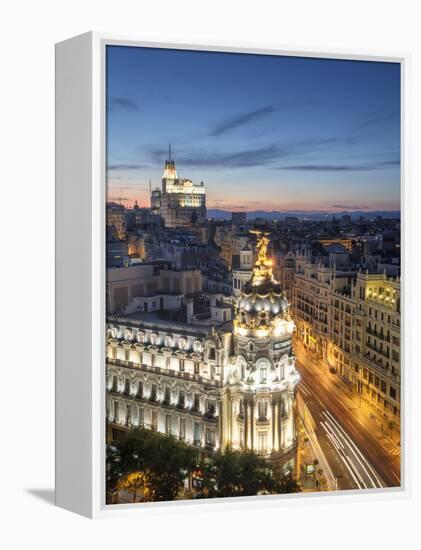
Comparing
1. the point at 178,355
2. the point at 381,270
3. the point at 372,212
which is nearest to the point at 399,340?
the point at 381,270

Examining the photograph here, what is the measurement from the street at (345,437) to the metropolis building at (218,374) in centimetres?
17

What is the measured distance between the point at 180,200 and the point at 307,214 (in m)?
0.95

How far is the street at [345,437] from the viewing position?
6.64 metres

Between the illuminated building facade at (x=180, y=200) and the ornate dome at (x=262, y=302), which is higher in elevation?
the illuminated building facade at (x=180, y=200)

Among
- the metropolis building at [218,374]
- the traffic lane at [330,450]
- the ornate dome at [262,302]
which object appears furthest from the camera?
the traffic lane at [330,450]

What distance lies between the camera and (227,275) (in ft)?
21.1

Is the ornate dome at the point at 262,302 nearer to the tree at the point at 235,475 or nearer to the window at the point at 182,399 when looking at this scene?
the window at the point at 182,399

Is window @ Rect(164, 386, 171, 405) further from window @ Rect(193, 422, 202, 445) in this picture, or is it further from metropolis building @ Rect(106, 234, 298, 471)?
window @ Rect(193, 422, 202, 445)

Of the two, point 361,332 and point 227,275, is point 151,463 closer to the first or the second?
point 227,275

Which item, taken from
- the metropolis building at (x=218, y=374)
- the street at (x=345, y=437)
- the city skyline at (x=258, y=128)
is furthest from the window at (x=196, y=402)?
the city skyline at (x=258, y=128)

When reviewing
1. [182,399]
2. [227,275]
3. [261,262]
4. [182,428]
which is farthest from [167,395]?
[261,262]

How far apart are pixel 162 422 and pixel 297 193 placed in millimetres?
1818

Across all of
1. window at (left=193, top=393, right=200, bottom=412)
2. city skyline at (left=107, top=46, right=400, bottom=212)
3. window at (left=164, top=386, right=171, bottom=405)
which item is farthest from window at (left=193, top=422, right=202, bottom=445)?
city skyline at (left=107, top=46, right=400, bottom=212)

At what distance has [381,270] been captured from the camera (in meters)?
6.70
